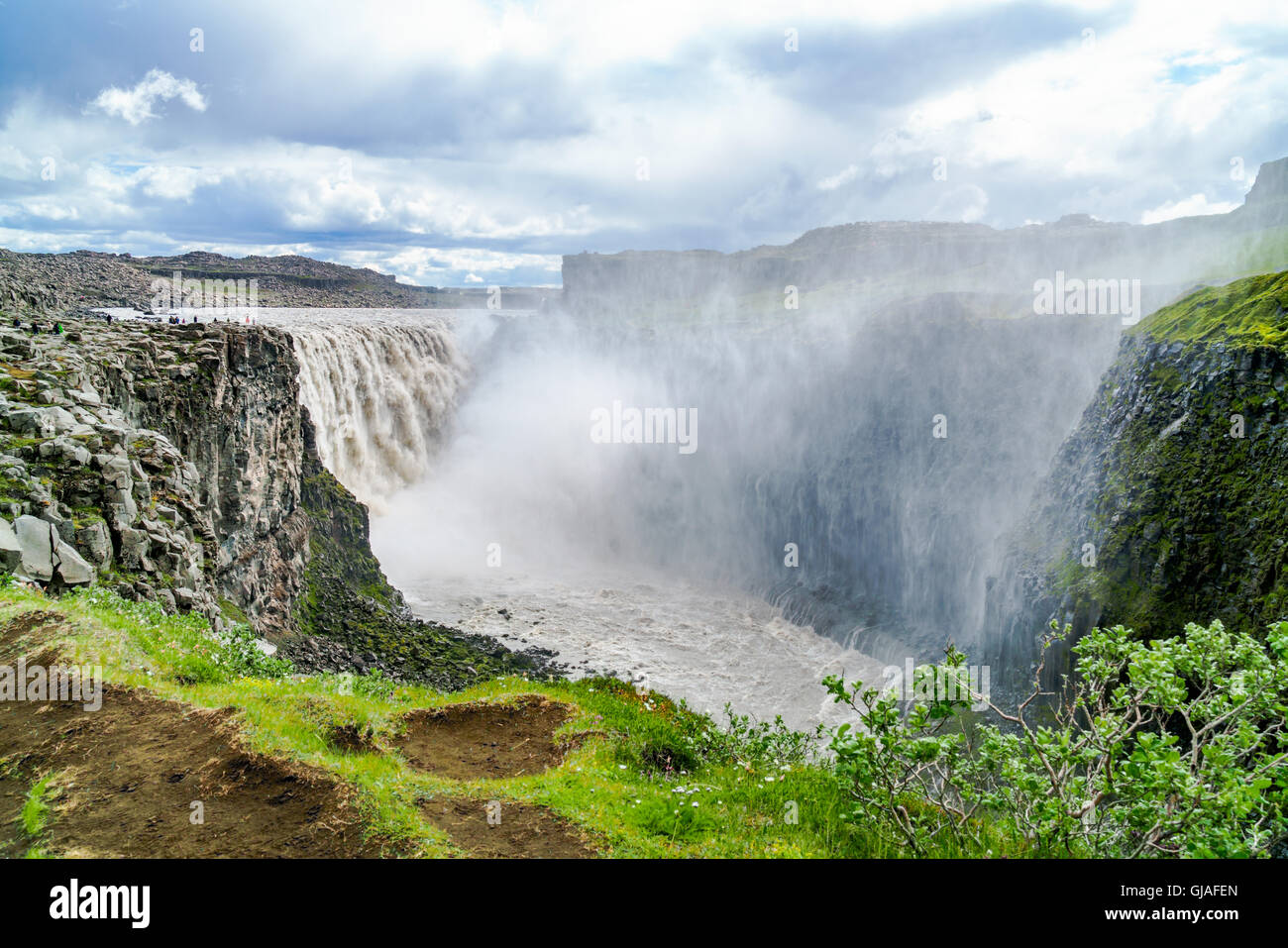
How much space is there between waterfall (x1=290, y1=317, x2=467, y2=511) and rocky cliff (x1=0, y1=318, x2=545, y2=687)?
6.74m

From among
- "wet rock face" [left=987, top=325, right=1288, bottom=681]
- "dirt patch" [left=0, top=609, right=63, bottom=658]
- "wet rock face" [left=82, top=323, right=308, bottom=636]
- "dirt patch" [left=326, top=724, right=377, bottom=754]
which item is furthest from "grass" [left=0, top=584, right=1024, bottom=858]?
"wet rock face" [left=987, top=325, right=1288, bottom=681]

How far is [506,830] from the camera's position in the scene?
25.4ft

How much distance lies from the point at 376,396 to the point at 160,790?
4465 centimetres

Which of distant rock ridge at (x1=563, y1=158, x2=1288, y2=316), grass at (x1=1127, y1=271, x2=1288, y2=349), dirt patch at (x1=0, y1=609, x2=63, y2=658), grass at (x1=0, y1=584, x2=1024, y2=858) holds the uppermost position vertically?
distant rock ridge at (x1=563, y1=158, x2=1288, y2=316)

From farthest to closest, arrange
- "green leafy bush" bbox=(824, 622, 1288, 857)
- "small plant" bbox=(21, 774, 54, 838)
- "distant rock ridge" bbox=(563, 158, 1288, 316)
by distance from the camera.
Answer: "distant rock ridge" bbox=(563, 158, 1288, 316), "small plant" bbox=(21, 774, 54, 838), "green leafy bush" bbox=(824, 622, 1288, 857)

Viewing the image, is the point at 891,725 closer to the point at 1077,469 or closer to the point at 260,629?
the point at 1077,469

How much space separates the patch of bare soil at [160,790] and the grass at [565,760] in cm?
26

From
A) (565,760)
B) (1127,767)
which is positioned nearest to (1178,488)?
(1127,767)

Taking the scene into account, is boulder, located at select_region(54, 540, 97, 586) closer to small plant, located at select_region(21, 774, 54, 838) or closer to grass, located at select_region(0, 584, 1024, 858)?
grass, located at select_region(0, 584, 1024, 858)

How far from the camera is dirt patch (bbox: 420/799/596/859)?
7219 millimetres

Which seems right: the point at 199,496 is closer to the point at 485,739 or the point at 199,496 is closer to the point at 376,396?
the point at 485,739

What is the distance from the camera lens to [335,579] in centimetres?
3256
